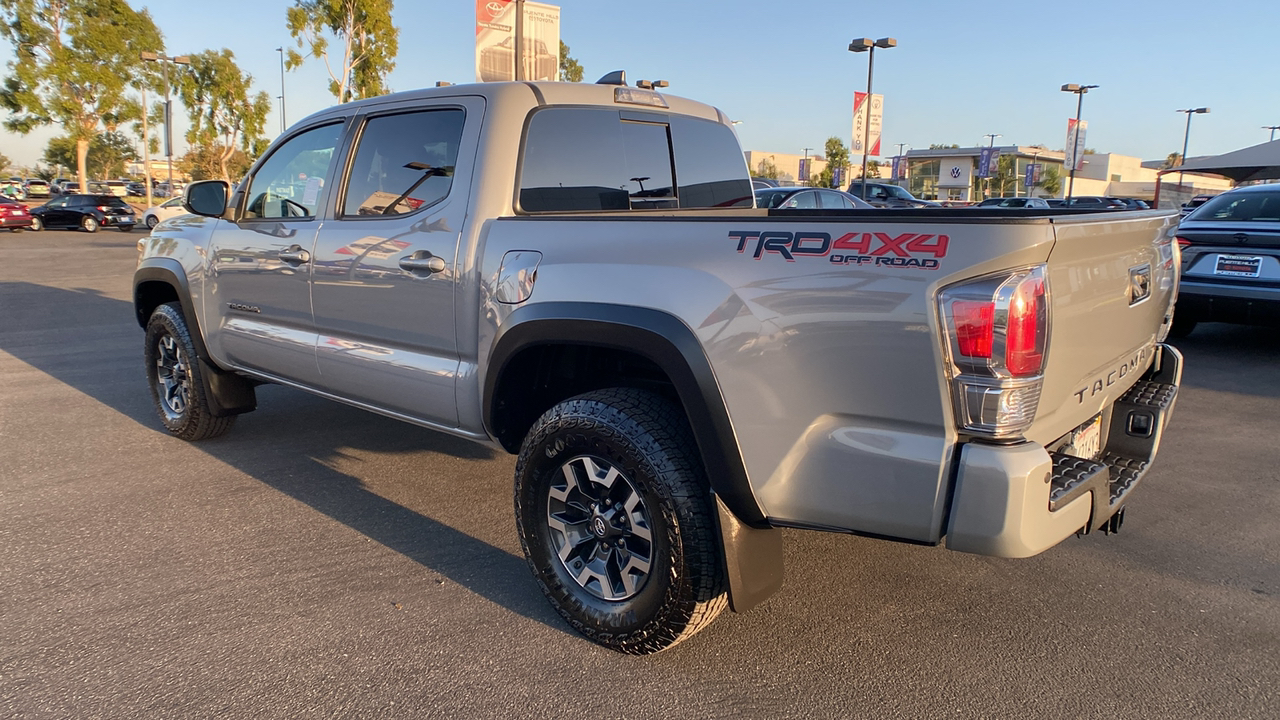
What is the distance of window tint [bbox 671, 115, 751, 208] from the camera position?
13.8 ft

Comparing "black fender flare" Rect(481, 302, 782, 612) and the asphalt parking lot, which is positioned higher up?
"black fender flare" Rect(481, 302, 782, 612)

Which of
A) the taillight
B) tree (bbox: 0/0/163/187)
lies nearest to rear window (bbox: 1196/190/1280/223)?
the taillight

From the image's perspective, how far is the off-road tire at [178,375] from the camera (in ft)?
16.6

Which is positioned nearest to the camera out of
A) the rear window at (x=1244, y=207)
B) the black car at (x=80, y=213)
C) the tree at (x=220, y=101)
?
the rear window at (x=1244, y=207)

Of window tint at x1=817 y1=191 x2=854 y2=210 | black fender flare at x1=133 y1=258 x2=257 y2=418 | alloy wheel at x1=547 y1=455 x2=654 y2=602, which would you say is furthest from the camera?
window tint at x1=817 y1=191 x2=854 y2=210

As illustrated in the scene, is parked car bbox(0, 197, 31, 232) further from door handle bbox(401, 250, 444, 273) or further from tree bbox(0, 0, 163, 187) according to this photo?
door handle bbox(401, 250, 444, 273)

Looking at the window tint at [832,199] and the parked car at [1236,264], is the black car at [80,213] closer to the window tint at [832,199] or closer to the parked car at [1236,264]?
the window tint at [832,199]

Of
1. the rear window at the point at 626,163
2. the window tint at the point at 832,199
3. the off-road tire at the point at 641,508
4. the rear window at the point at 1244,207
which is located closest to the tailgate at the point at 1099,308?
the off-road tire at the point at 641,508

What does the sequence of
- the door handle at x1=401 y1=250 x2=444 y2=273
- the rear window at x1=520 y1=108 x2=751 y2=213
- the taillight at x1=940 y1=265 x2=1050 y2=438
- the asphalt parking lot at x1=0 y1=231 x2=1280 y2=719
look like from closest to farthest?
the taillight at x1=940 y1=265 x2=1050 y2=438, the asphalt parking lot at x1=0 y1=231 x2=1280 y2=719, the door handle at x1=401 y1=250 x2=444 y2=273, the rear window at x1=520 y1=108 x2=751 y2=213

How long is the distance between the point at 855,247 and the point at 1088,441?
4.15ft

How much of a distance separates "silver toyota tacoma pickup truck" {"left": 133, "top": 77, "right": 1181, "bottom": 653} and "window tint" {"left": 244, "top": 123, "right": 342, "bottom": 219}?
3 centimetres

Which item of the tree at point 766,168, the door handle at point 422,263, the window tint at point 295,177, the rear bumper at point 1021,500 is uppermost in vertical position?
the tree at point 766,168

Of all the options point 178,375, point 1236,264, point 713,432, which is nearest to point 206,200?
point 178,375

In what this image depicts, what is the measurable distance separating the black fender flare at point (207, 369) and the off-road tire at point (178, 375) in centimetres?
4
